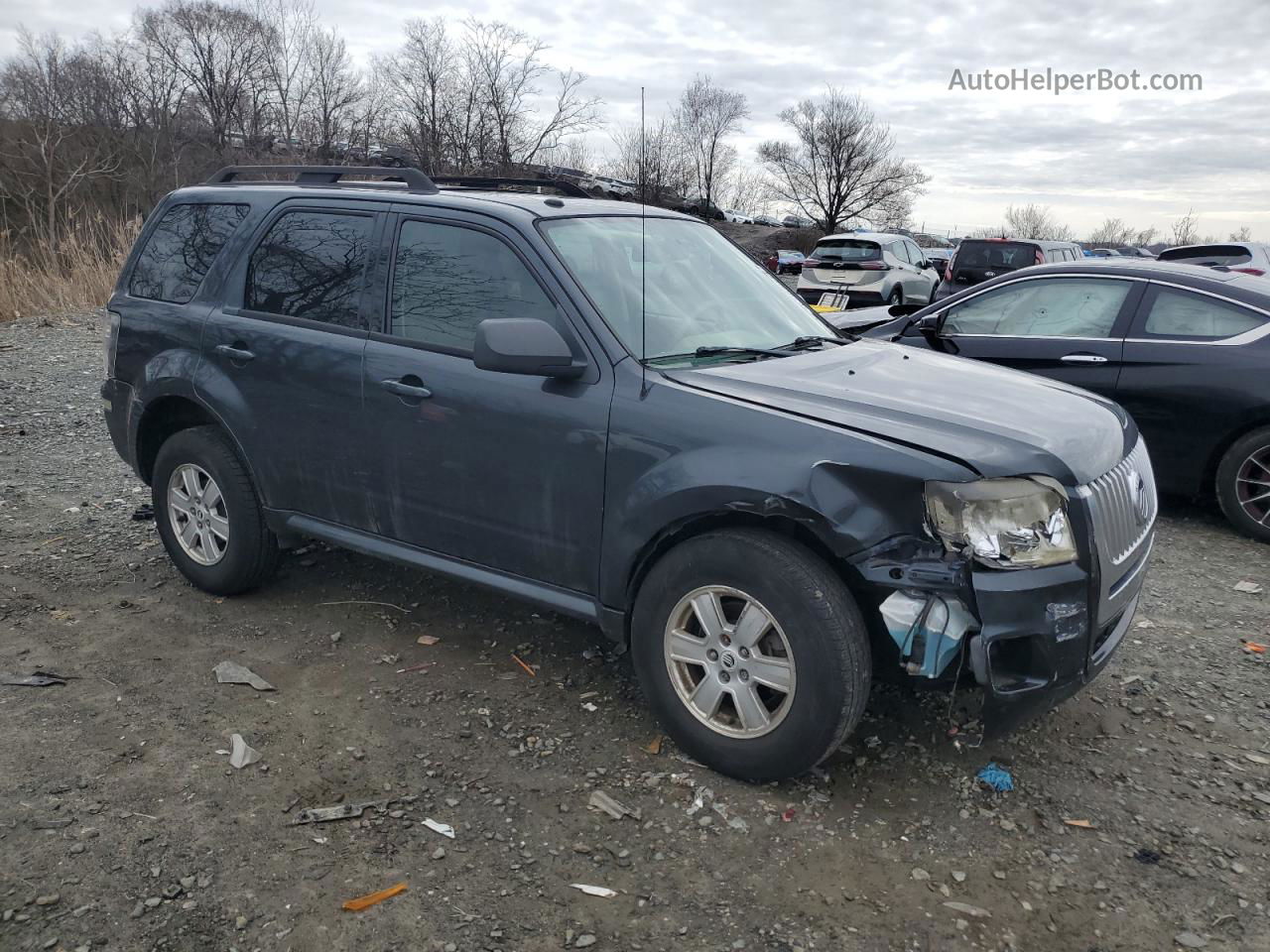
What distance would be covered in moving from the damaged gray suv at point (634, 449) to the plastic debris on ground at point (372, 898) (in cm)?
105

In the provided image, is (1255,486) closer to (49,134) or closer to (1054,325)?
(1054,325)

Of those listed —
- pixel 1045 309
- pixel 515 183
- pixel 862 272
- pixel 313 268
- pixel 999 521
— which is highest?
pixel 515 183

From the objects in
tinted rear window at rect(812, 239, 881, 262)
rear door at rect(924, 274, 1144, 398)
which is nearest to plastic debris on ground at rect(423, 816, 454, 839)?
rear door at rect(924, 274, 1144, 398)

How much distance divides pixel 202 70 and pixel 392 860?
57822mm

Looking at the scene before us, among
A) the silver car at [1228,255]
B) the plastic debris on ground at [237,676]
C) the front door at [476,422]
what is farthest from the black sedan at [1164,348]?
the silver car at [1228,255]

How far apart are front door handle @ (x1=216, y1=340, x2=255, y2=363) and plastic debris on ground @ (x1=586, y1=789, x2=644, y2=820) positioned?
2.45 metres

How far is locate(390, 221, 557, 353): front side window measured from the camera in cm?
362

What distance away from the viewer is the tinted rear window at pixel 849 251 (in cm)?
1764

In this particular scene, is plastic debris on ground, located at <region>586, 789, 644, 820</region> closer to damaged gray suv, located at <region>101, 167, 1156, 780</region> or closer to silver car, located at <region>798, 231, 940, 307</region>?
damaged gray suv, located at <region>101, 167, 1156, 780</region>

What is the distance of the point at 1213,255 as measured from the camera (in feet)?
48.6

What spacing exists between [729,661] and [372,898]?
4.16 ft

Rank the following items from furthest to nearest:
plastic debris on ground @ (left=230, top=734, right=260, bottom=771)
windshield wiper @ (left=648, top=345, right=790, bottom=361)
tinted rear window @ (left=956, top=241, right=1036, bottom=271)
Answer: tinted rear window @ (left=956, top=241, right=1036, bottom=271) → windshield wiper @ (left=648, top=345, right=790, bottom=361) → plastic debris on ground @ (left=230, top=734, right=260, bottom=771)

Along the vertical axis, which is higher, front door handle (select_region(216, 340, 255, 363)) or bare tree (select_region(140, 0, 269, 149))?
bare tree (select_region(140, 0, 269, 149))

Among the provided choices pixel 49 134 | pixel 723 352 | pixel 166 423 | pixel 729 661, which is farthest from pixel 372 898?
pixel 49 134
